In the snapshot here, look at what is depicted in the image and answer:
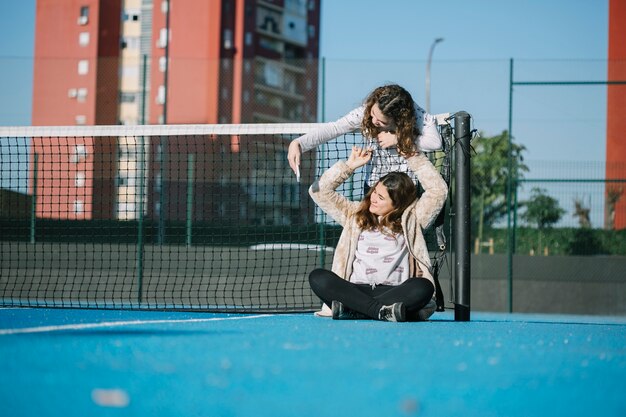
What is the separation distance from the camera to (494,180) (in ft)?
49.1

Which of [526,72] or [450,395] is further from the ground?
[526,72]

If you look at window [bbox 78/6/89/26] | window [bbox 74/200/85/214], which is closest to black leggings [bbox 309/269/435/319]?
window [bbox 74/200/85/214]

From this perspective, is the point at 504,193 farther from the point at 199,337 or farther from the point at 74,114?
the point at 74,114

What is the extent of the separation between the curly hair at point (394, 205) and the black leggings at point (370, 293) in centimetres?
41

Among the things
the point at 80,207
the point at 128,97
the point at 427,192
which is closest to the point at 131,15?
the point at 128,97

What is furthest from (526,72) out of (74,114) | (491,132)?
(74,114)

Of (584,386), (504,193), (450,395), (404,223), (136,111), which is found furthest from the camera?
(136,111)

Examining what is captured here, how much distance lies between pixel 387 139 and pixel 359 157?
9.3 inches

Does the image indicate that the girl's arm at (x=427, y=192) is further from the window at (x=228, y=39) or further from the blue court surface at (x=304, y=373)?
the window at (x=228, y=39)

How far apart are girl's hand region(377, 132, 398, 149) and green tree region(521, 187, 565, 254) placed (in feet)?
24.5

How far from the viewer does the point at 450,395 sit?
98.7 inches

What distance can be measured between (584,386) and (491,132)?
36.7ft

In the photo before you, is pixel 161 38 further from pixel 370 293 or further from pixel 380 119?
pixel 370 293

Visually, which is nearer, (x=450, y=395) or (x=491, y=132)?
(x=450, y=395)
